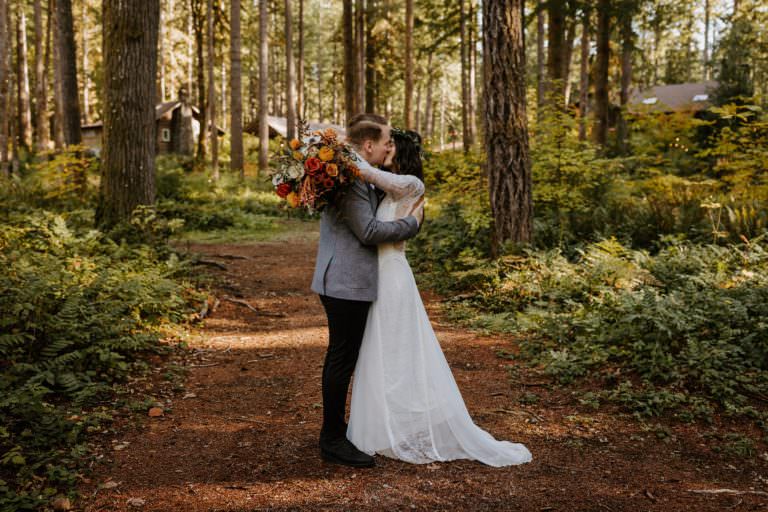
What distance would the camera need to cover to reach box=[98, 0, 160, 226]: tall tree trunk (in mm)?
8789

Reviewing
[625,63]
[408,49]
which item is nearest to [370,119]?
[408,49]

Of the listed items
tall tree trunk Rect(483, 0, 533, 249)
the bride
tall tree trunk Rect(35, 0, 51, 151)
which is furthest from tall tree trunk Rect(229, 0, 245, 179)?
the bride

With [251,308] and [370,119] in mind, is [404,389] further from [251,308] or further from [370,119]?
[251,308]

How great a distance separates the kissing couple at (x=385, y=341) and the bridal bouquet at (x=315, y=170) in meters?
0.15

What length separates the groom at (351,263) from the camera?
356 cm

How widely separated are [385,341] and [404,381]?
0.30 metres

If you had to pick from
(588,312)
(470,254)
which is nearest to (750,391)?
(588,312)

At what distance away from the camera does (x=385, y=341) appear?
12.5 feet

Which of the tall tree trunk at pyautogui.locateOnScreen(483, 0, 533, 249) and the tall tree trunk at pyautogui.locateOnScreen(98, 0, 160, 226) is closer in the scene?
the tall tree trunk at pyautogui.locateOnScreen(483, 0, 533, 249)

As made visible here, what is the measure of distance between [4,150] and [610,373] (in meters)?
18.4

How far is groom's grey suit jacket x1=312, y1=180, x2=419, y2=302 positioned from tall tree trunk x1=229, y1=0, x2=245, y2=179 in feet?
56.0

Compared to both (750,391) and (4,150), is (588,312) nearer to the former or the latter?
(750,391)

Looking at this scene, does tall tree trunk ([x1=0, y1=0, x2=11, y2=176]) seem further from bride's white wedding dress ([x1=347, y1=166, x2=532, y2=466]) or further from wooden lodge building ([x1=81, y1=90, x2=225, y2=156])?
wooden lodge building ([x1=81, y1=90, x2=225, y2=156])

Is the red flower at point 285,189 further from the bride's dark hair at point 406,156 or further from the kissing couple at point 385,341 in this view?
the bride's dark hair at point 406,156
